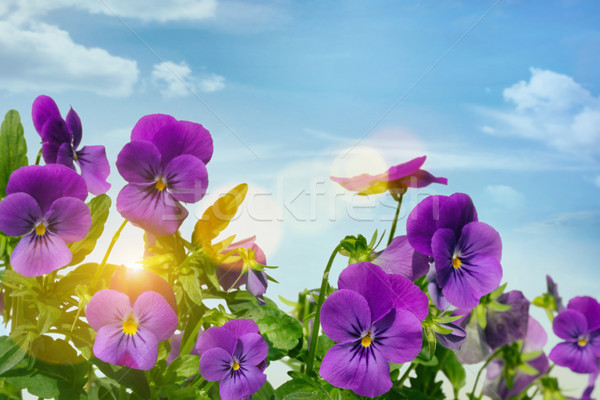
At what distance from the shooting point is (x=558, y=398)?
1.94 metres

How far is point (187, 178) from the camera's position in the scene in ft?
3.72

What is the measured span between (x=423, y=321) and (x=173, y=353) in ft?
2.45

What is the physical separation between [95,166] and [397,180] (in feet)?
2.18

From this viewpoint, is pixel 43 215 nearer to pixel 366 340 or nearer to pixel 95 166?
pixel 95 166

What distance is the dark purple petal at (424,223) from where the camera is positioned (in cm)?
111

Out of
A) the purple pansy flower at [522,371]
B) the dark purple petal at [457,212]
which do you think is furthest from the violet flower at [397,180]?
the purple pansy flower at [522,371]

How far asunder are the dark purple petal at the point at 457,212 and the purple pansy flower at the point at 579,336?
0.83 meters

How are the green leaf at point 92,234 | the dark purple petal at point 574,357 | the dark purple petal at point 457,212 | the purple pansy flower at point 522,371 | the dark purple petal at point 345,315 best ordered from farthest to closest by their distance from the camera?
the purple pansy flower at point 522,371 < the dark purple petal at point 574,357 < the green leaf at point 92,234 < the dark purple petal at point 457,212 < the dark purple petal at point 345,315

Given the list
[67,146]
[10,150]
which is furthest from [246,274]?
[10,150]

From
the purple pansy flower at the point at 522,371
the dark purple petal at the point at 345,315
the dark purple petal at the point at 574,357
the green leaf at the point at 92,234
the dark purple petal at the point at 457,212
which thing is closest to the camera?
the dark purple petal at the point at 345,315

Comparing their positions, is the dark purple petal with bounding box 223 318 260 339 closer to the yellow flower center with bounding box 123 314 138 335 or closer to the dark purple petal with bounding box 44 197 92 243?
the yellow flower center with bounding box 123 314 138 335

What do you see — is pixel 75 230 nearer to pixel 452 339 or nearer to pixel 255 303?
pixel 255 303

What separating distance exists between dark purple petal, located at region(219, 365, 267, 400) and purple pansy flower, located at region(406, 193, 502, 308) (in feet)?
1.23

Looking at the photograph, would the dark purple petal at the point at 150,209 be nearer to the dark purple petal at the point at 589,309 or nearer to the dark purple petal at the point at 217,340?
the dark purple petal at the point at 217,340
